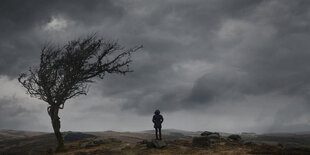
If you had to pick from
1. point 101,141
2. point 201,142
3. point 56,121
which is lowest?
point 101,141

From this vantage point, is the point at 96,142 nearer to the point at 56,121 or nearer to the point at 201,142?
the point at 56,121

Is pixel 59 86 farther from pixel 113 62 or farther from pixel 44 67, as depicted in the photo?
pixel 113 62

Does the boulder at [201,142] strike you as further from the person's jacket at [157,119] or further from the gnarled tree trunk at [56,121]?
the gnarled tree trunk at [56,121]

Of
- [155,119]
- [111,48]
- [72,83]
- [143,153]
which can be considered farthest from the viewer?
[111,48]

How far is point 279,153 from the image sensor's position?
60.0ft

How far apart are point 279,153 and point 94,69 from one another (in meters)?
23.5

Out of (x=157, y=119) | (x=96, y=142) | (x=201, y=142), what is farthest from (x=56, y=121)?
(x=201, y=142)

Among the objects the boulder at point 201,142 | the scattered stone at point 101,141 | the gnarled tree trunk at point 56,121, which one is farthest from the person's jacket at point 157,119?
the gnarled tree trunk at point 56,121

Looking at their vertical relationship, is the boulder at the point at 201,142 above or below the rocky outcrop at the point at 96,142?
above

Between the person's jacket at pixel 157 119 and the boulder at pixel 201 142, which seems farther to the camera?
the person's jacket at pixel 157 119

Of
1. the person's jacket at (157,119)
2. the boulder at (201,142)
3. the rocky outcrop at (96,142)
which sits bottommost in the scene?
the rocky outcrop at (96,142)

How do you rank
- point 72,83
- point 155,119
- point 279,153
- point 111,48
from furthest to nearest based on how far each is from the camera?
point 111,48
point 72,83
point 155,119
point 279,153

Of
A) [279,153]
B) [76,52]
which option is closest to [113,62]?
[76,52]

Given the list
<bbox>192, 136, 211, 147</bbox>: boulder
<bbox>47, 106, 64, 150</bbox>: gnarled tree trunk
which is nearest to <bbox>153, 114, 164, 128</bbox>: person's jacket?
<bbox>192, 136, 211, 147</bbox>: boulder
